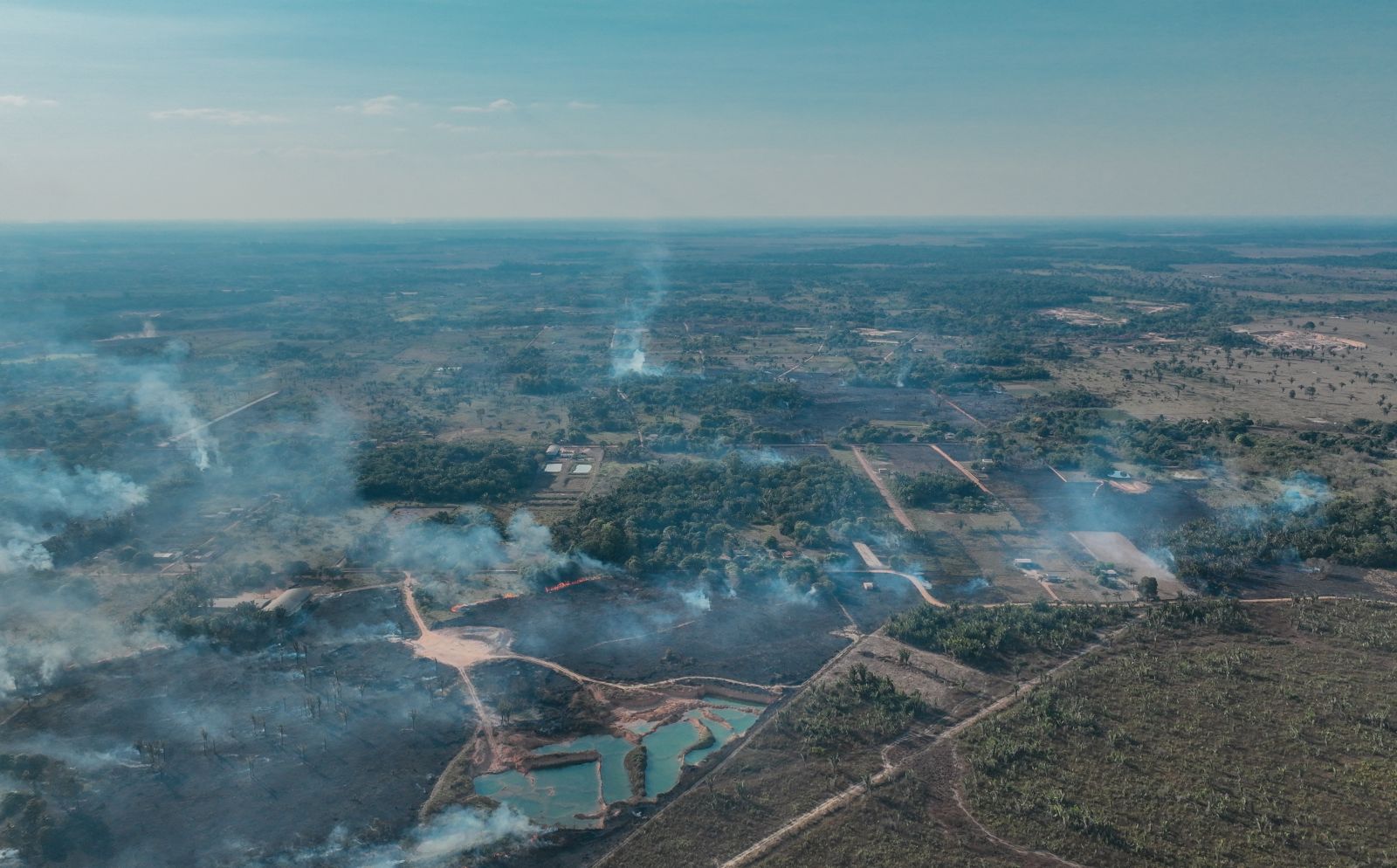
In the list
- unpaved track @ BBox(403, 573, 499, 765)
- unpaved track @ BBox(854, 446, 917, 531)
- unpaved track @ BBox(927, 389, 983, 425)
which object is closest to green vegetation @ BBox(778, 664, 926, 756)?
unpaved track @ BBox(403, 573, 499, 765)

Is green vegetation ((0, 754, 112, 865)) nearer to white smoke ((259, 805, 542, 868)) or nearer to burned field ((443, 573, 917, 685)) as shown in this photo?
white smoke ((259, 805, 542, 868))

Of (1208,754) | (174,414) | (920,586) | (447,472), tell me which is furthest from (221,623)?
(174,414)

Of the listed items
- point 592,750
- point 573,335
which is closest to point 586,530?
point 592,750

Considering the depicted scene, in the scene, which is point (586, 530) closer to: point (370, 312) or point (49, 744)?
point (49, 744)

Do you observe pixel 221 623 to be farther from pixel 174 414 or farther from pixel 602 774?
pixel 174 414

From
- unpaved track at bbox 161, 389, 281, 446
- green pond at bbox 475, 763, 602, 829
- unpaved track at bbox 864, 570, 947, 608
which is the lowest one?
green pond at bbox 475, 763, 602, 829

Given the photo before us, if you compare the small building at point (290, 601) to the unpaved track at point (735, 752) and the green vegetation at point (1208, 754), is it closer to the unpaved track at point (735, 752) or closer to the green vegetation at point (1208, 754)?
the unpaved track at point (735, 752)

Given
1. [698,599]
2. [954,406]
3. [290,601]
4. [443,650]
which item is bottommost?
[443,650]
